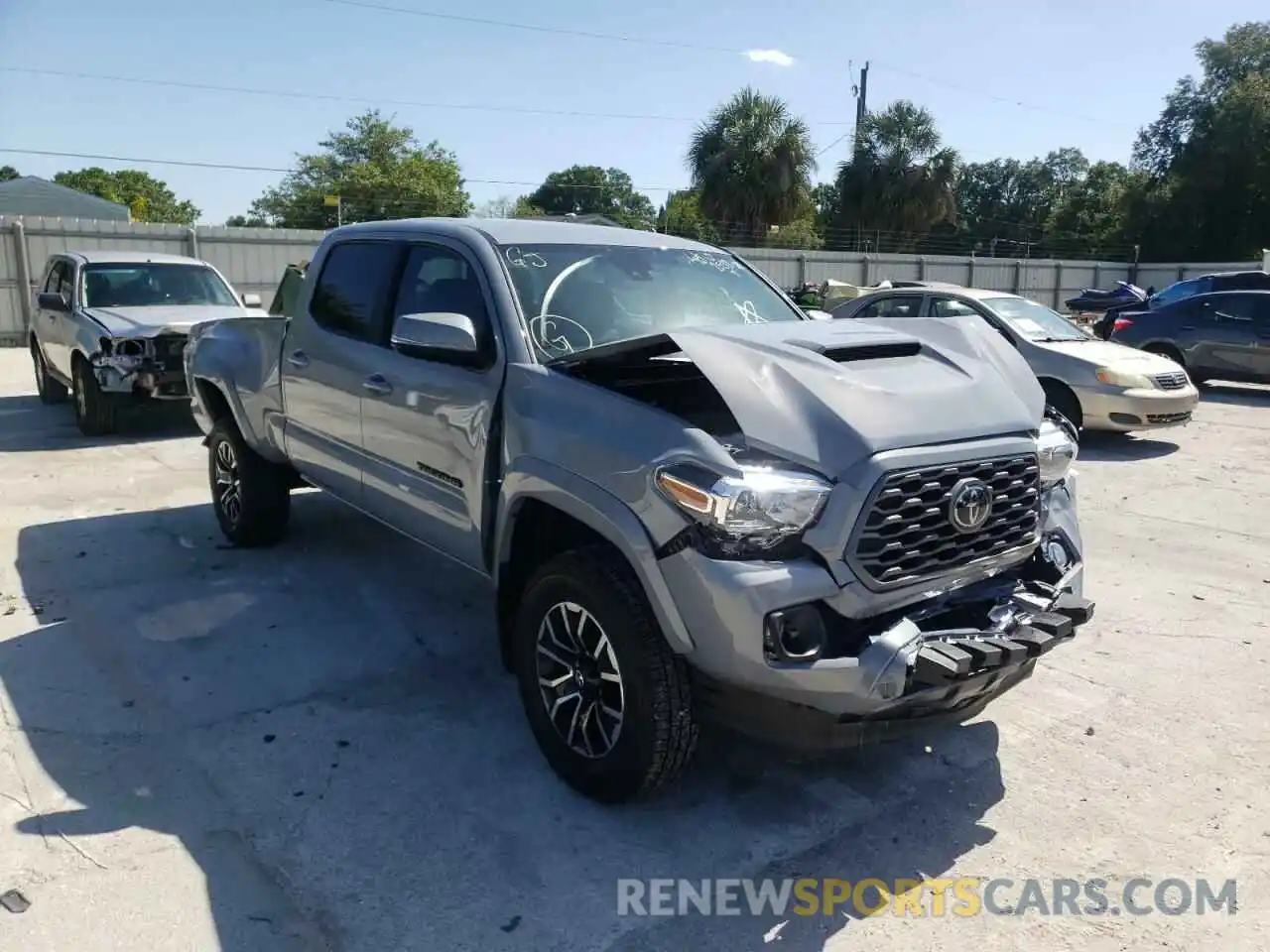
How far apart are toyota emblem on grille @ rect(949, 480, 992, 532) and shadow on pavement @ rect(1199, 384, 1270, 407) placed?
12863mm

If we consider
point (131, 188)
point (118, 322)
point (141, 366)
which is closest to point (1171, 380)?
point (141, 366)

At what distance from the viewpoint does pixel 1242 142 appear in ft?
145

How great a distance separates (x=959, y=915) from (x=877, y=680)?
76 cm

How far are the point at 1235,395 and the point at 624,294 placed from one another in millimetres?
14079

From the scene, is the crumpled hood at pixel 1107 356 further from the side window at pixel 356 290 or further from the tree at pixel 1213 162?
the tree at pixel 1213 162

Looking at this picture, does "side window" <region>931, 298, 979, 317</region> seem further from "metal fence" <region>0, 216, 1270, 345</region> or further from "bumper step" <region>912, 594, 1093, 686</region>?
"metal fence" <region>0, 216, 1270, 345</region>

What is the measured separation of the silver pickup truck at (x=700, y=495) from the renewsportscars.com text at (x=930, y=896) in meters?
0.36

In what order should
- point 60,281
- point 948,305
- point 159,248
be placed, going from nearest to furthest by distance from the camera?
point 948,305 < point 60,281 < point 159,248

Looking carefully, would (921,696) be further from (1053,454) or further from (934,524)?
(1053,454)

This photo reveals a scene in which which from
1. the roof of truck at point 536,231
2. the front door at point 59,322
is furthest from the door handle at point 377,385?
the front door at point 59,322

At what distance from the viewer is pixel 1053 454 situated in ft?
11.4

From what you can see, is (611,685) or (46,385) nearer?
(611,685)

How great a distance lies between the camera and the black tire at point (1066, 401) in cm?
981

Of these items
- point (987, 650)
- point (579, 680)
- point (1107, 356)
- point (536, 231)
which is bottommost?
point (579, 680)
